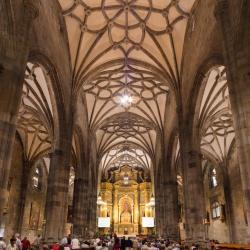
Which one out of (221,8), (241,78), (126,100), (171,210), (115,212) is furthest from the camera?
(115,212)

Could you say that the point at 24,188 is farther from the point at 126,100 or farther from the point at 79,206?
the point at 126,100

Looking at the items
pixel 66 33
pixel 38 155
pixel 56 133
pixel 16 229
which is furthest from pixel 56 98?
pixel 16 229

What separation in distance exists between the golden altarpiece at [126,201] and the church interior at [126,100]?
12.4 meters

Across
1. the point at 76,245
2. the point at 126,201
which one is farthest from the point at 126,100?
the point at 126,201

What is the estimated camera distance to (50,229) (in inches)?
560

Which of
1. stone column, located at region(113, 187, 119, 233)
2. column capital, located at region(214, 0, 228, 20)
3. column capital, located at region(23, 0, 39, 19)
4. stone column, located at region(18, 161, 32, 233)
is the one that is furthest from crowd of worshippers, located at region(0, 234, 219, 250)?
stone column, located at region(113, 187, 119, 233)

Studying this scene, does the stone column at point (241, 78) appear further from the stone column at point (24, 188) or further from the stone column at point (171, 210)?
the stone column at point (24, 188)

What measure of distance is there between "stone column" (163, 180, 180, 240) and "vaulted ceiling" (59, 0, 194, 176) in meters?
5.14

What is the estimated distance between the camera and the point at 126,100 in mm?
24344

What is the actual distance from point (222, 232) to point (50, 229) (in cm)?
2095

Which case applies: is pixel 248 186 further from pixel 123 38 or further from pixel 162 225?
pixel 162 225

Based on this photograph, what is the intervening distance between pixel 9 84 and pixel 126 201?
41316 millimetres

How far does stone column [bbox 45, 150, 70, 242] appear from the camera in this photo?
14293 mm

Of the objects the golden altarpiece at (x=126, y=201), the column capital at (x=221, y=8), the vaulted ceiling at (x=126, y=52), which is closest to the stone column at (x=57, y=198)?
the vaulted ceiling at (x=126, y=52)
